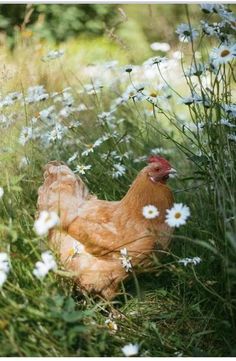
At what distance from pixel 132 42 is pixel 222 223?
4.86 m

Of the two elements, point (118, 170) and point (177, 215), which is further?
point (118, 170)

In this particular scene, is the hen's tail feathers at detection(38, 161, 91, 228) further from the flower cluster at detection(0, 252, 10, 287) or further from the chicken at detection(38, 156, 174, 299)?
the flower cluster at detection(0, 252, 10, 287)

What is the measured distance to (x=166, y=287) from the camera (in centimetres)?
291

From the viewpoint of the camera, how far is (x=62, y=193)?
2895 mm

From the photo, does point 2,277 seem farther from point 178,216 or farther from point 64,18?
point 64,18

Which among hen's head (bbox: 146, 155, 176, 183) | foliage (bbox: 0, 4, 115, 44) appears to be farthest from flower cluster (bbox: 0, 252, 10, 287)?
foliage (bbox: 0, 4, 115, 44)

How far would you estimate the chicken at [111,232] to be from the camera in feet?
8.77

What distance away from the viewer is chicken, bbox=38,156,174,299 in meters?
2.67

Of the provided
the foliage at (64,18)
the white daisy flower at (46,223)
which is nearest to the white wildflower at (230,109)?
the white daisy flower at (46,223)

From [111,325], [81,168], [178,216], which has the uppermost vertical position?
[81,168]

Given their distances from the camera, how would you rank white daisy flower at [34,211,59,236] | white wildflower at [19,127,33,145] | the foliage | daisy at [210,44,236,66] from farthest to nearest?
the foliage < white wildflower at [19,127,33,145] < daisy at [210,44,236,66] < white daisy flower at [34,211,59,236]

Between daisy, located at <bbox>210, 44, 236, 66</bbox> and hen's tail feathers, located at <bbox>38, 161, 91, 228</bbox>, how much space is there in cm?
86

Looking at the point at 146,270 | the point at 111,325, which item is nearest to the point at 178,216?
the point at 146,270

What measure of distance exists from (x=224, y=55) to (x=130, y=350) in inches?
46.3
